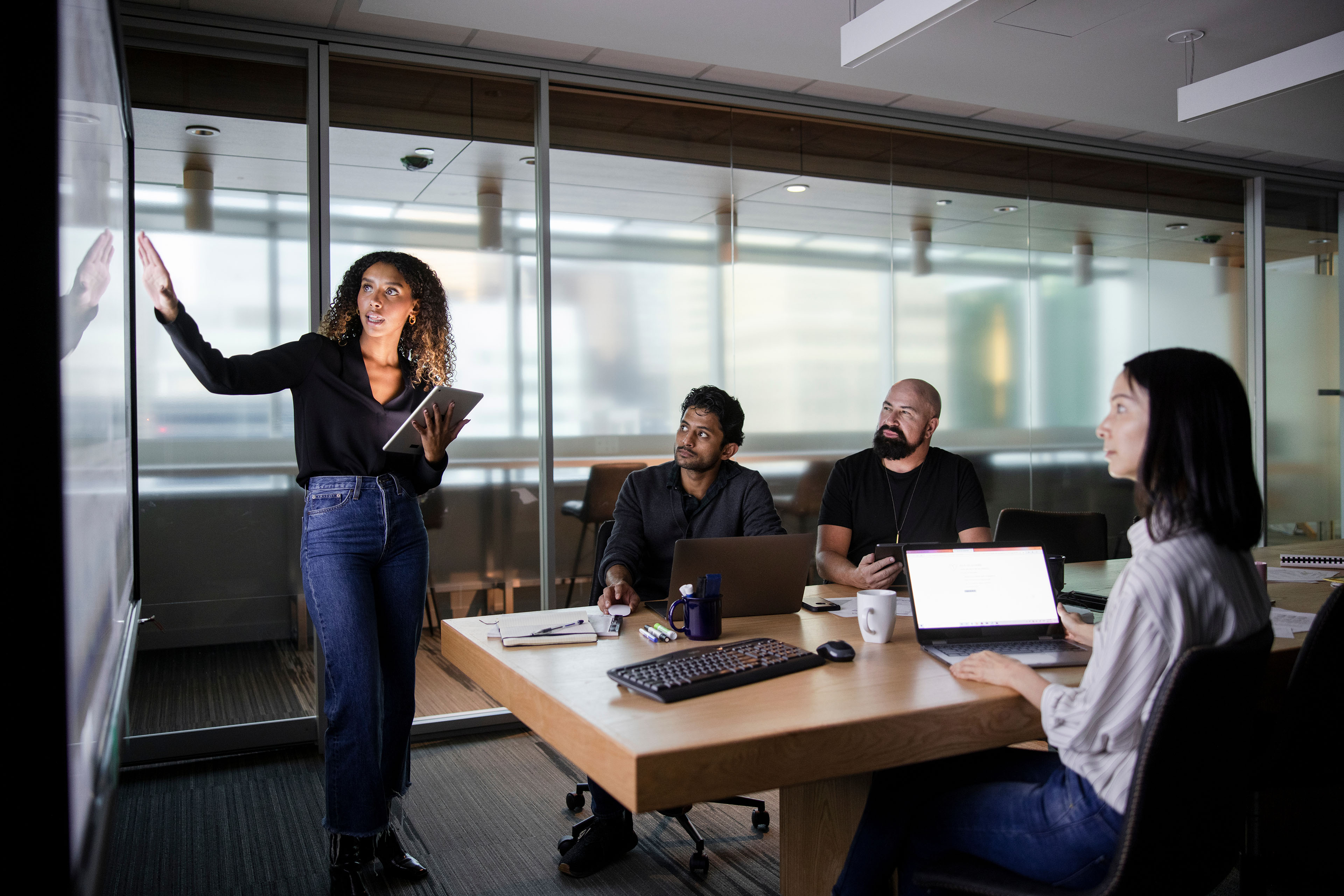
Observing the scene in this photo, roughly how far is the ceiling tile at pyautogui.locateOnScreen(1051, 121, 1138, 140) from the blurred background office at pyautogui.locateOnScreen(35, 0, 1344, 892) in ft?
0.15

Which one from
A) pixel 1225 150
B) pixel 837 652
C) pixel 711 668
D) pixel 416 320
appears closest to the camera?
pixel 711 668

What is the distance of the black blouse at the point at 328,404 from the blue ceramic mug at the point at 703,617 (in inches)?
35.4

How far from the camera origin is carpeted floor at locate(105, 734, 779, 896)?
8.21 ft

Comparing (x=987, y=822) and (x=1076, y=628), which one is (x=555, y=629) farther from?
(x=1076, y=628)

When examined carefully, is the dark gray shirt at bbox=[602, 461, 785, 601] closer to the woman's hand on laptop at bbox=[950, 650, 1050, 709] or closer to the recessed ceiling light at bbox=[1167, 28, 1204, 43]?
the woman's hand on laptop at bbox=[950, 650, 1050, 709]

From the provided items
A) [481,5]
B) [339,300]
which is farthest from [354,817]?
[481,5]

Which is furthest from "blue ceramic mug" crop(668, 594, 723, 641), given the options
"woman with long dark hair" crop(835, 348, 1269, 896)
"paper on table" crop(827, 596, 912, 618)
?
"woman with long dark hair" crop(835, 348, 1269, 896)

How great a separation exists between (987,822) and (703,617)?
2.24 feet

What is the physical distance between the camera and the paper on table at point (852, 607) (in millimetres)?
2352

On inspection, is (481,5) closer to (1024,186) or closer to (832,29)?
(832,29)

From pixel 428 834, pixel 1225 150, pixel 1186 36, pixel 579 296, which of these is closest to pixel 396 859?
pixel 428 834

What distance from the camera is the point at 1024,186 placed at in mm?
5008

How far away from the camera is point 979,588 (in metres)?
2.05

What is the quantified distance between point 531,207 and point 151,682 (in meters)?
2.33
